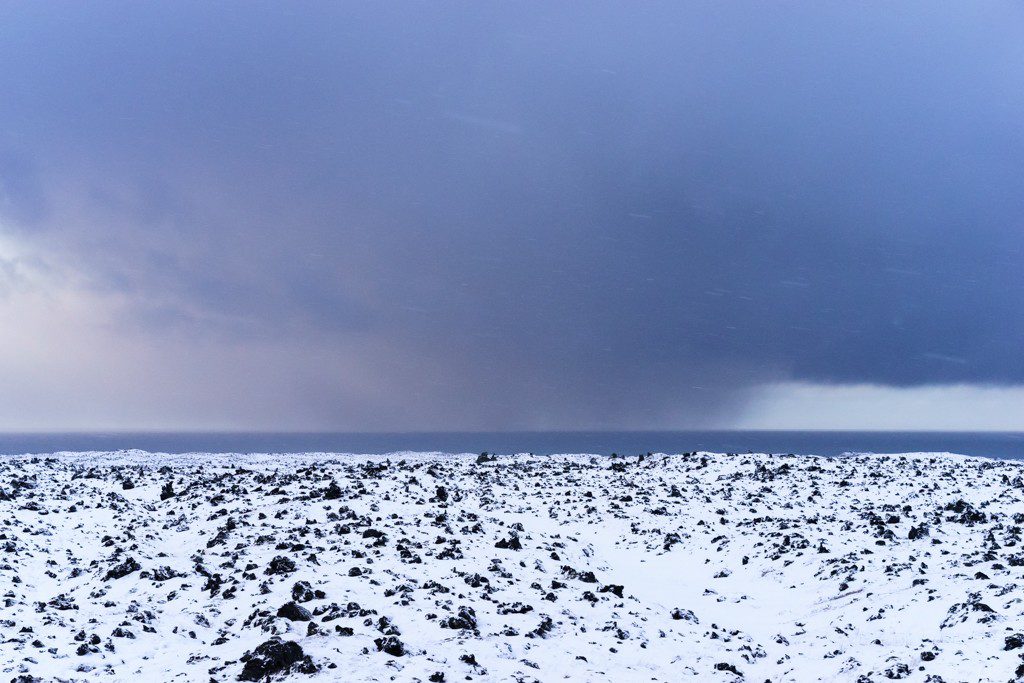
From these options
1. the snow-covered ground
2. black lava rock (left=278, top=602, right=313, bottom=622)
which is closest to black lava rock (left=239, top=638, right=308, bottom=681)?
the snow-covered ground

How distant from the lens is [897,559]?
2250 cm

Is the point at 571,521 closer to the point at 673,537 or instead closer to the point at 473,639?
the point at 673,537

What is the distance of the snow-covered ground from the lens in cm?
1358

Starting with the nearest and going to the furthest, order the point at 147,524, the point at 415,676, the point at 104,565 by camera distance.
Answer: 1. the point at 415,676
2. the point at 104,565
3. the point at 147,524

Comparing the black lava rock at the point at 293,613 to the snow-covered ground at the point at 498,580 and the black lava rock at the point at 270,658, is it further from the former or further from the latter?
the black lava rock at the point at 270,658

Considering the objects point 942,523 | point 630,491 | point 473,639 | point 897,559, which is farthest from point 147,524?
point 942,523

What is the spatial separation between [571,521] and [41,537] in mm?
22369

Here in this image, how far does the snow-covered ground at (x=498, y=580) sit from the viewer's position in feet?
44.5

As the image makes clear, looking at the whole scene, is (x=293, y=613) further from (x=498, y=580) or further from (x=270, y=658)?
(x=498, y=580)

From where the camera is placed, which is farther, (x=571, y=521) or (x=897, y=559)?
(x=571, y=521)

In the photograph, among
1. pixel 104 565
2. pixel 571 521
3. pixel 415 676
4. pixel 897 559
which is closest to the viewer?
pixel 415 676

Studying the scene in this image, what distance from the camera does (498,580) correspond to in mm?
19906

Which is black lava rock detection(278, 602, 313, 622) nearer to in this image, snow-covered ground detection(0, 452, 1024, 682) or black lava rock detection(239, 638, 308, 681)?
snow-covered ground detection(0, 452, 1024, 682)

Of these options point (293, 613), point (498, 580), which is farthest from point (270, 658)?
point (498, 580)
